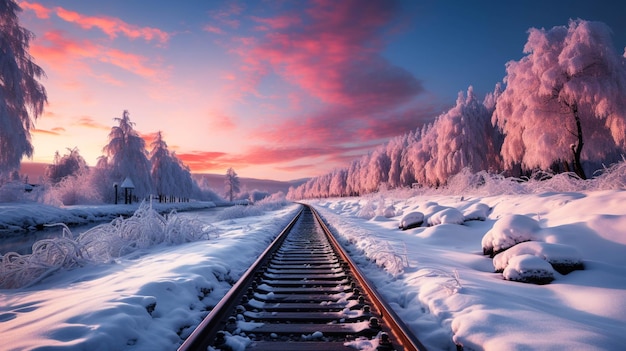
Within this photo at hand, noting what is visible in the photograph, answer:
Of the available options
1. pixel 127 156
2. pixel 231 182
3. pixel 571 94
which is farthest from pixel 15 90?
pixel 231 182

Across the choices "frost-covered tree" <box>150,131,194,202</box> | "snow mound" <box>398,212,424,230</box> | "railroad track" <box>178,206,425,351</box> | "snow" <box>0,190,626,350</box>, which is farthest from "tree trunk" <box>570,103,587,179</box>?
"frost-covered tree" <box>150,131,194,202</box>

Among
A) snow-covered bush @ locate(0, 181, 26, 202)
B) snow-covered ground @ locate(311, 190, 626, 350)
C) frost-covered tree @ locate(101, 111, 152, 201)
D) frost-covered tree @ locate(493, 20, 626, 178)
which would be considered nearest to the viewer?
snow-covered ground @ locate(311, 190, 626, 350)

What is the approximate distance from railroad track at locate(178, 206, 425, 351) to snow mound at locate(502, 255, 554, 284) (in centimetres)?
248

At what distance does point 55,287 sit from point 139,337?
10.8ft

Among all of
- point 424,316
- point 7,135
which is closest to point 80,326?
point 424,316

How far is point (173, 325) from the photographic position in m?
3.38

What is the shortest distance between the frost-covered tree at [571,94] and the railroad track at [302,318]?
61.6 ft

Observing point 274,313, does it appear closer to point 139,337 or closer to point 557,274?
point 139,337

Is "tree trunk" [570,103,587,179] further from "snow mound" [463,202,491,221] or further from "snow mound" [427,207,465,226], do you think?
"snow mound" [427,207,465,226]

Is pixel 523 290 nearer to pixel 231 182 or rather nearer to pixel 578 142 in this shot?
pixel 578 142

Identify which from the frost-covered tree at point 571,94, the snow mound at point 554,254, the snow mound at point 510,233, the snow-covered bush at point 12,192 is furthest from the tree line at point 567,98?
the snow-covered bush at point 12,192

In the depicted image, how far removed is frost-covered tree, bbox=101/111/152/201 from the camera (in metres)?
38.1

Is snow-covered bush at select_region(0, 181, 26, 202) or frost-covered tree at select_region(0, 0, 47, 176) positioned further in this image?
snow-covered bush at select_region(0, 181, 26, 202)

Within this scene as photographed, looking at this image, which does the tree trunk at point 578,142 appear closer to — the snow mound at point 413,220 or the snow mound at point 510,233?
the snow mound at point 413,220
